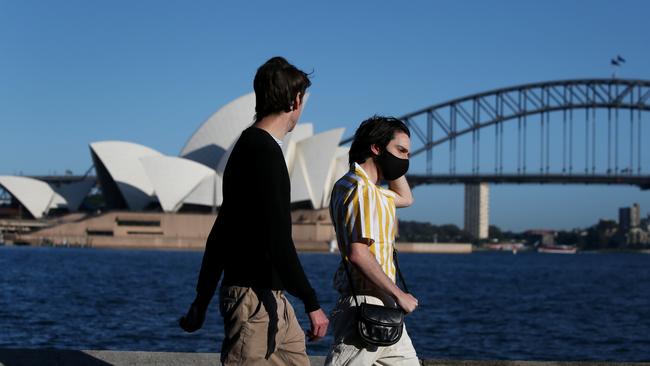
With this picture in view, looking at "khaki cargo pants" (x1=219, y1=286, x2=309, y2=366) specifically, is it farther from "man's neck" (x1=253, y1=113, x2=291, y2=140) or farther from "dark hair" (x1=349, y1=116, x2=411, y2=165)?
"dark hair" (x1=349, y1=116, x2=411, y2=165)

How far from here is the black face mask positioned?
12.3 ft

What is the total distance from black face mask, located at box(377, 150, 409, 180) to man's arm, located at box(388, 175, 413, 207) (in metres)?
0.23

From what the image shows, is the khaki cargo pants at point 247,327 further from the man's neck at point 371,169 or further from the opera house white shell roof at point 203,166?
the opera house white shell roof at point 203,166

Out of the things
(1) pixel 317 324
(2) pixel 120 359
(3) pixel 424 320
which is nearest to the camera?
(1) pixel 317 324

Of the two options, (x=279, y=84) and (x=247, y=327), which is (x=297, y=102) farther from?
(x=247, y=327)

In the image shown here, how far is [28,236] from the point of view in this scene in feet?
264

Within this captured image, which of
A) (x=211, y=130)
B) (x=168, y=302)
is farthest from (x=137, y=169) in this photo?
(x=168, y=302)

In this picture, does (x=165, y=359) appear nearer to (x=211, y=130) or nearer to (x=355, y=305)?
(x=355, y=305)

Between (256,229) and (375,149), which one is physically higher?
(375,149)

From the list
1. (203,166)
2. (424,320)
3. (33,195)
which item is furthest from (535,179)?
(424,320)

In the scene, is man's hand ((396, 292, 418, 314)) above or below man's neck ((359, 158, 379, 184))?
below

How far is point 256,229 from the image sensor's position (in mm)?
3363

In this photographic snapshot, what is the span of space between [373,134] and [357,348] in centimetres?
80

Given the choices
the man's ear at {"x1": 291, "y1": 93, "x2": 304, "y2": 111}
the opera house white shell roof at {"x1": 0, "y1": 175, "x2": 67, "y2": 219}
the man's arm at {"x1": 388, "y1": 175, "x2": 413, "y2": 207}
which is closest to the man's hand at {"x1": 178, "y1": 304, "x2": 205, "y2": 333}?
the man's ear at {"x1": 291, "y1": 93, "x2": 304, "y2": 111}
